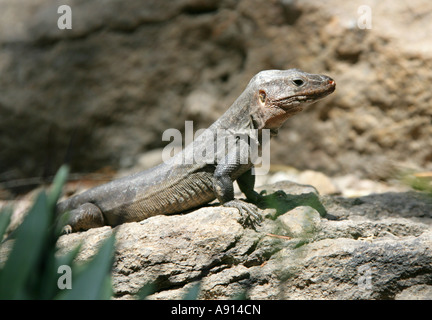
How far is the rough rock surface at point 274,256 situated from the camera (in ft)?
11.9

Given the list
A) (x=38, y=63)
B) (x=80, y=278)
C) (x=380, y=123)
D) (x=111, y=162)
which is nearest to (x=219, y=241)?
(x=80, y=278)

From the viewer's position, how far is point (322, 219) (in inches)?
171

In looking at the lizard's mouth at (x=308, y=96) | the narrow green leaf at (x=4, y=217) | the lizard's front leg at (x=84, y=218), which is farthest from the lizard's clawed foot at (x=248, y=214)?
the narrow green leaf at (x=4, y=217)

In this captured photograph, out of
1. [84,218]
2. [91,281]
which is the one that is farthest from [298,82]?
[91,281]

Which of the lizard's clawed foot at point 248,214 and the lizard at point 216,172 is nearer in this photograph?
the lizard's clawed foot at point 248,214

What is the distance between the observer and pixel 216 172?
4.44 m

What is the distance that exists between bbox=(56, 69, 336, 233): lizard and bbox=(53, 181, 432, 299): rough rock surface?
25 centimetres

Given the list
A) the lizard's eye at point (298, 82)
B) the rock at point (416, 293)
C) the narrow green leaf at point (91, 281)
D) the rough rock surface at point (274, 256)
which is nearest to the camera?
the narrow green leaf at point (91, 281)

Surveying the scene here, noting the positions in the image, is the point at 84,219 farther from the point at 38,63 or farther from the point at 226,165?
the point at 38,63

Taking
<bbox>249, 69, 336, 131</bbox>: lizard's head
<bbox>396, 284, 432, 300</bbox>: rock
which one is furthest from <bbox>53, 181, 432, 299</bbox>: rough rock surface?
<bbox>249, 69, 336, 131</bbox>: lizard's head

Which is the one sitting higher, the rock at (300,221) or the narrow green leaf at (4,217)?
the rock at (300,221)

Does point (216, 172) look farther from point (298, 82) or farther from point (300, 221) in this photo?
point (298, 82)

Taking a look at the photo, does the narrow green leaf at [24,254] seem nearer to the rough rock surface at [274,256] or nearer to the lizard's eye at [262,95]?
the rough rock surface at [274,256]

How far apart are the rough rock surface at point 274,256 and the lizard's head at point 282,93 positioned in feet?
2.90
